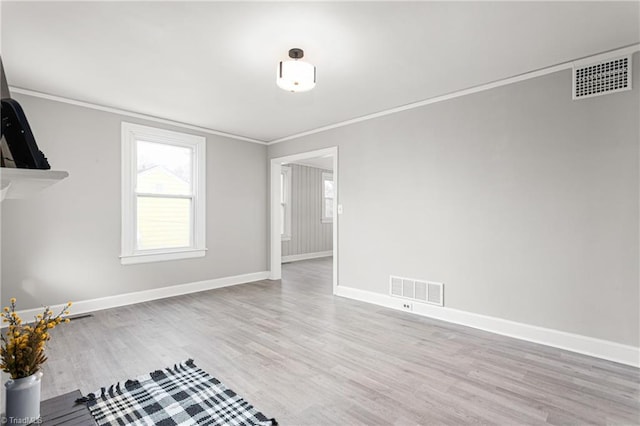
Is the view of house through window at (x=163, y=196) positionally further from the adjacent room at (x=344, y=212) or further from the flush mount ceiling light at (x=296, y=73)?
the flush mount ceiling light at (x=296, y=73)

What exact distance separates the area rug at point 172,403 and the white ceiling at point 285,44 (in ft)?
8.61

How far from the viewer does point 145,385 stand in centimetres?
232

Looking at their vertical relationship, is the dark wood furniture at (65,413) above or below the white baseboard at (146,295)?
above

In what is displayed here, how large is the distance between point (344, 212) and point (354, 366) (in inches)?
100

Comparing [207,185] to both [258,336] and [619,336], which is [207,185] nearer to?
[258,336]

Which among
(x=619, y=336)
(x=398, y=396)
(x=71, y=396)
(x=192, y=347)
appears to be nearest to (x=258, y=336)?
(x=192, y=347)

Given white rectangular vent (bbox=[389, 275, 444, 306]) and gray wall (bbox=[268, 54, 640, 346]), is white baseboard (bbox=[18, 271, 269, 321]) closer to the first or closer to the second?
gray wall (bbox=[268, 54, 640, 346])

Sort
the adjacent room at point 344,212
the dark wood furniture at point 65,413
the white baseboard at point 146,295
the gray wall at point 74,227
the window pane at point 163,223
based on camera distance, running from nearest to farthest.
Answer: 1. the dark wood furniture at point 65,413
2. the adjacent room at point 344,212
3. the gray wall at point 74,227
4. the white baseboard at point 146,295
5. the window pane at point 163,223

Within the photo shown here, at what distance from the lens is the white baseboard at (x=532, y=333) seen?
8.75ft

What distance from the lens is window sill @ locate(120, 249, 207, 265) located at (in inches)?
171

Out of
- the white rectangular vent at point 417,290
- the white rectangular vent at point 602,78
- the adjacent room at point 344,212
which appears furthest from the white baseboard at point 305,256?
the white rectangular vent at point 602,78

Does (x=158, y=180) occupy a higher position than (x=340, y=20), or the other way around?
(x=340, y=20)

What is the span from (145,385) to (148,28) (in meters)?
2.64

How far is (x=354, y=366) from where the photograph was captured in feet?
8.58
